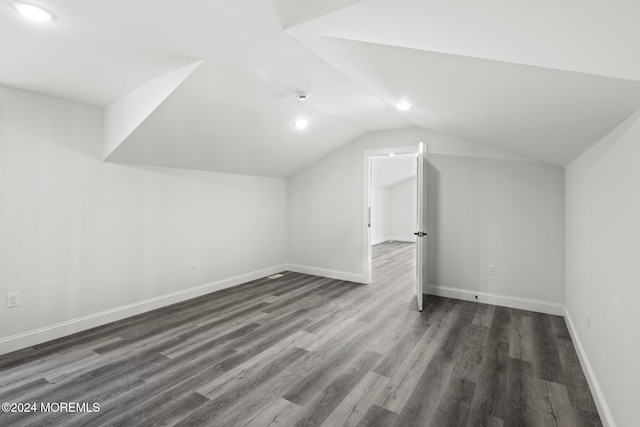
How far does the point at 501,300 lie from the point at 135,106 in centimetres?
452

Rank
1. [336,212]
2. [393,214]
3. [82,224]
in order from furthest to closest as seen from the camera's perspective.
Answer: [393,214]
[336,212]
[82,224]

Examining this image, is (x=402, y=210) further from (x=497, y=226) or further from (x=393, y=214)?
(x=497, y=226)

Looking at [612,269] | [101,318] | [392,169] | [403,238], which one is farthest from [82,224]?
[403,238]

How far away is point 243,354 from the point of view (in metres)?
2.53

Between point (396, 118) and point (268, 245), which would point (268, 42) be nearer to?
point (396, 118)

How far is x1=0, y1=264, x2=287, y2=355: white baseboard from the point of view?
2.60 meters

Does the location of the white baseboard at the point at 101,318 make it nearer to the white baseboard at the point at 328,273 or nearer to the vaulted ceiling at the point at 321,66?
the white baseboard at the point at 328,273

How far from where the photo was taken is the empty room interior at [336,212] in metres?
1.46

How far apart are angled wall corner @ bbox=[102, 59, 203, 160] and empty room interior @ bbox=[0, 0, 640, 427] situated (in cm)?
3

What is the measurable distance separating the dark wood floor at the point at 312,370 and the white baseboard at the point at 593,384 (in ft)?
0.20

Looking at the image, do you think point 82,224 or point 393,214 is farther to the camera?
point 393,214

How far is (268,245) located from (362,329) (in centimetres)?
256

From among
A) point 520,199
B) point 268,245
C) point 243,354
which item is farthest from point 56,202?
point 520,199

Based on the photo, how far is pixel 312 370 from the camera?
2.30 metres
